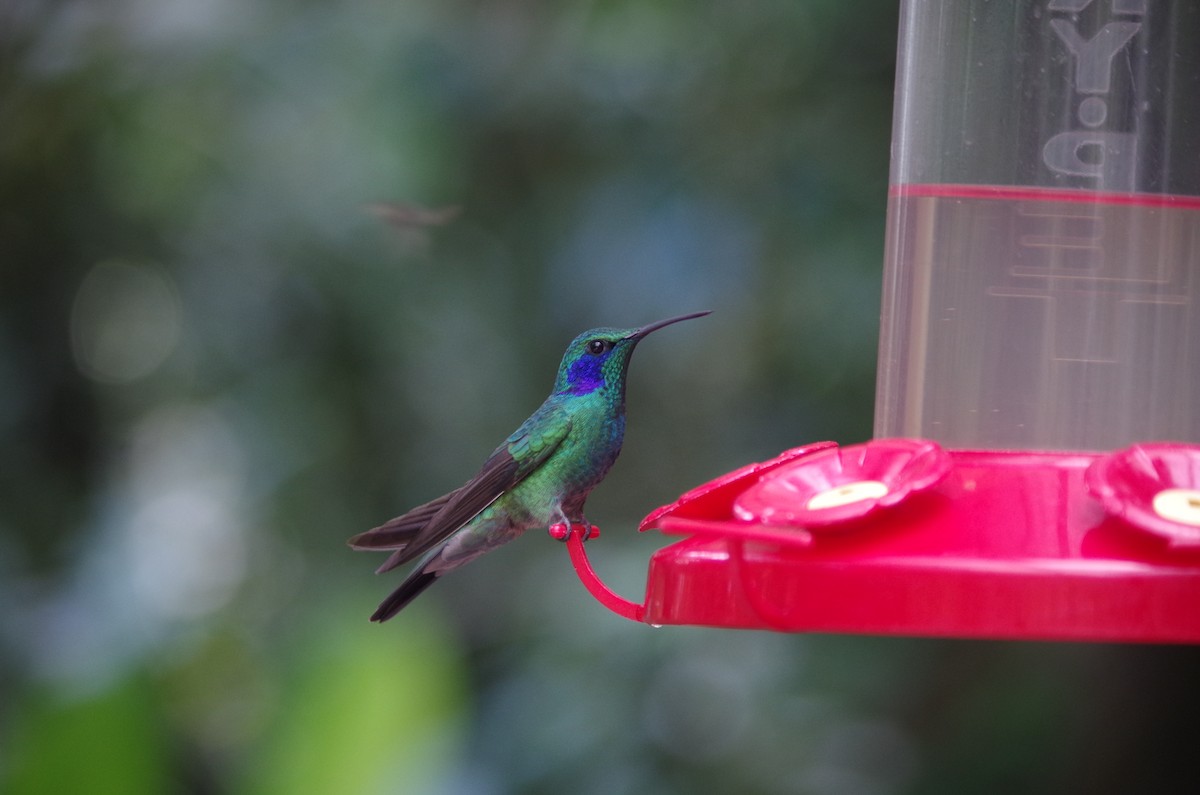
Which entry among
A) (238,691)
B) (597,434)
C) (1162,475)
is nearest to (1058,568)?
(1162,475)

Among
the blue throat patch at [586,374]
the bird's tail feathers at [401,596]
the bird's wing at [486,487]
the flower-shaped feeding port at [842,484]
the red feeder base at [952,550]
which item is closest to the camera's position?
the red feeder base at [952,550]

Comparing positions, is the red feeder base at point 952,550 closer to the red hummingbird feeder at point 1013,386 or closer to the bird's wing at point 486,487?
the red hummingbird feeder at point 1013,386

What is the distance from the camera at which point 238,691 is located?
4.68 meters

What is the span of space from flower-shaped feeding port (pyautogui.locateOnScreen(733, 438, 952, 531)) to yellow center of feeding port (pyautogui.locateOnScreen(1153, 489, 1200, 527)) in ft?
0.79

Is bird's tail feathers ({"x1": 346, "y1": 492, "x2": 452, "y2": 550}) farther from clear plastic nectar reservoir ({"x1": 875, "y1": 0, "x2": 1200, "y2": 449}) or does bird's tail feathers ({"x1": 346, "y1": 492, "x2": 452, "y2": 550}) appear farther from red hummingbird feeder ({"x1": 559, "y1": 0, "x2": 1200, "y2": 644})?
clear plastic nectar reservoir ({"x1": 875, "y1": 0, "x2": 1200, "y2": 449})

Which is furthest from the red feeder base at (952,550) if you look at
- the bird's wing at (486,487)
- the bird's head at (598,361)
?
the bird's head at (598,361)

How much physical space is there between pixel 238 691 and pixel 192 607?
0.42m

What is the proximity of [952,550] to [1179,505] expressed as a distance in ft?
0.82

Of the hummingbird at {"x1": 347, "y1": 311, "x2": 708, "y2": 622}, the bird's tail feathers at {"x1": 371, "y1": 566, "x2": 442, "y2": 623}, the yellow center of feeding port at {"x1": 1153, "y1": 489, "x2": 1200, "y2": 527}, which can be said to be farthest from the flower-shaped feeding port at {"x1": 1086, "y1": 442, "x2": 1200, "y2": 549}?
the bird's tail feathers at {"x1": 371, "y1": 566, "x2": 442, "y2": 623}

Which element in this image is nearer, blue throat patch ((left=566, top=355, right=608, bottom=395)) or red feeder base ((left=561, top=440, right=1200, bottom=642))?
red feeder base ((left=561, top=440, right=1200, bottom=642))

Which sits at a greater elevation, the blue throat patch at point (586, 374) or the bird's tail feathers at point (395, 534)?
the blue throat patch at point (586, 374)

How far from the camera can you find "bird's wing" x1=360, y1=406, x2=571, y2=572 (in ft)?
8.21

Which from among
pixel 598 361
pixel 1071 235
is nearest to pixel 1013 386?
pixel 1071 235

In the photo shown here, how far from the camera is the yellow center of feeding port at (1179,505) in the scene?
1463 mm
